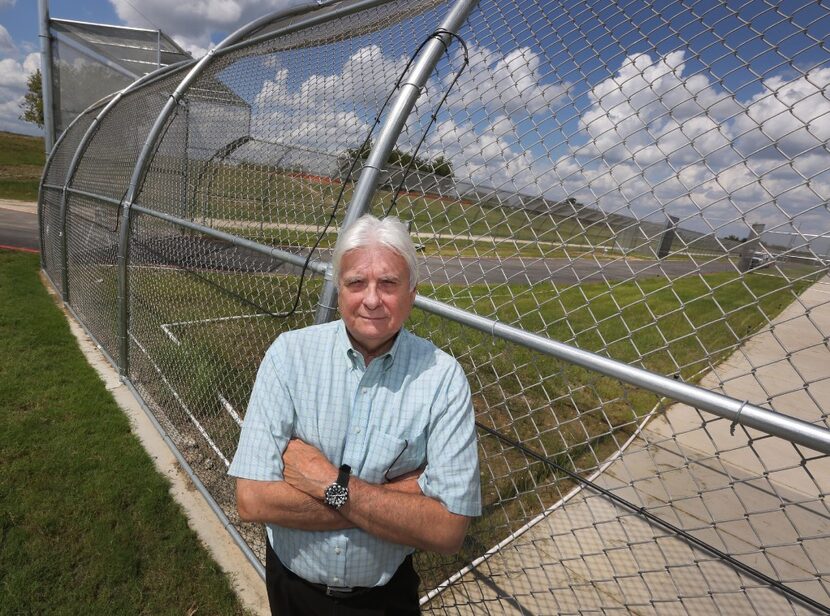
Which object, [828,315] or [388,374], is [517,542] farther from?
[828,315]

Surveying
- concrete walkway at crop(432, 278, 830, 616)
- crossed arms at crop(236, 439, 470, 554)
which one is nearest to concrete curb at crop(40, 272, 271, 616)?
concrete walkway at crop(432, 278, 830, 616)

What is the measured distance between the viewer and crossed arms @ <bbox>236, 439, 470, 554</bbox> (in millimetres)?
1412

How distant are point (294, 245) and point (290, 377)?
1.99 metres

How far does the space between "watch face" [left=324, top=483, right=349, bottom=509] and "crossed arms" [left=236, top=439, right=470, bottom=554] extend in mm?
15

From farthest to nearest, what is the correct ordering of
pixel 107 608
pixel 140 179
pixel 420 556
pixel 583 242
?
pixel 140 179 < pixel 420 556 < pixel 107 608 < pixel 583 242

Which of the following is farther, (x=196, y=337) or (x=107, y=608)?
(x=196, y=337)

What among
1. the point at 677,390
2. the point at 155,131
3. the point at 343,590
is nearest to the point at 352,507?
the point at 343,590

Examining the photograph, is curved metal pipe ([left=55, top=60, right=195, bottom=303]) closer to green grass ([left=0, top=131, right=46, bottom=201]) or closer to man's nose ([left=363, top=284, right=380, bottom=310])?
man's nose ([left=363, top=284, right=380, bottom=310])

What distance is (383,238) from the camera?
1.53 metres

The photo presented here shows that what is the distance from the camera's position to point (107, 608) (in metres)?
2.47

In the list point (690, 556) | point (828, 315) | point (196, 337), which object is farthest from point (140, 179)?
point (828, 315)

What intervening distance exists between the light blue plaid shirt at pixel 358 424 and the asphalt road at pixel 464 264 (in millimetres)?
621

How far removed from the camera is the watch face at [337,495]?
4.62 ft

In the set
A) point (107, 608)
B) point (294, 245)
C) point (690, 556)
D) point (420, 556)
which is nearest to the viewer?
point (107, 608)
